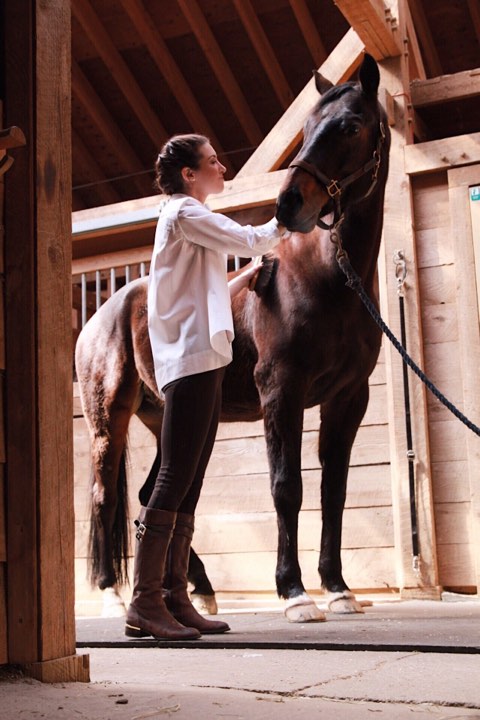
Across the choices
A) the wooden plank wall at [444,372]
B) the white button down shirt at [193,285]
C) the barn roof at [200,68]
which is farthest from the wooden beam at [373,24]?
the white button down shirt at [193,285]

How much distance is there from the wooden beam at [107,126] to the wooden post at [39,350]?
5.84 meters

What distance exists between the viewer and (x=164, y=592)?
Result: 273cm

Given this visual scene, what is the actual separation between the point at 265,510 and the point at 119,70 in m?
4.06

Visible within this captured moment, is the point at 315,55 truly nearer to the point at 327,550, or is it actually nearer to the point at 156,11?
the point at 156,11

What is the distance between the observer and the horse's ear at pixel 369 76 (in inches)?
124

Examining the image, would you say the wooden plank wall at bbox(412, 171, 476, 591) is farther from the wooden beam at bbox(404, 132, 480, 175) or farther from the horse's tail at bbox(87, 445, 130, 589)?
the horse's tail at bbox(87, 445, 130, 589)

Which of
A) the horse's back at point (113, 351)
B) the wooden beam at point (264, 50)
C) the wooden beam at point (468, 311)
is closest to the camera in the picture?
the horse's back at point (113, 351)

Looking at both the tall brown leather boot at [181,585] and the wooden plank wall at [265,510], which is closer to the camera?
the tall brown leather boot at [181,585]

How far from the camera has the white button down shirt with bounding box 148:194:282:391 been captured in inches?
99.4

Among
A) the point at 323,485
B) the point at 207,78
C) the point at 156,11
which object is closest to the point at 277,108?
the point at 207,78

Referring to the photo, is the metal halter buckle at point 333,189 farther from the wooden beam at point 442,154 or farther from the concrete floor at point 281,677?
the wooden beam at point 442,154

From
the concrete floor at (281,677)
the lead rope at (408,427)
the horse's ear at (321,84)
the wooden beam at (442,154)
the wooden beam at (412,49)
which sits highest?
the wooden beam at (412,49)

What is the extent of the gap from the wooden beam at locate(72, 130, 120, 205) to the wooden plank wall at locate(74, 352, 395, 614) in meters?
3.57

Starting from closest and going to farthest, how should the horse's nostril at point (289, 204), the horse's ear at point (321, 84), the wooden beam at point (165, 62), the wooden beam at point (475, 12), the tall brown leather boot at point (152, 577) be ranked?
the tall brown leather boot at point (152, 577), the horse's nostril at point (289, 204), the horse's ear at point (321, 84), the wooden beam at point (475, 12), the wooden beam at point (165, 62)
